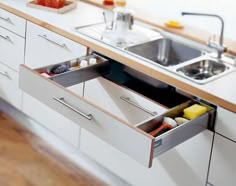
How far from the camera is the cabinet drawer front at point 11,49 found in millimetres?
2901

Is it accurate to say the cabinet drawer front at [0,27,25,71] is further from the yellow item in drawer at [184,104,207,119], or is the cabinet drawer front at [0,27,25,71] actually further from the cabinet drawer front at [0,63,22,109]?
the yellow item in drawer at [184,104,207,119]

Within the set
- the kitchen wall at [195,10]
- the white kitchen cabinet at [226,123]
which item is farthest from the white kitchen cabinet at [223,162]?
the kitchen wall at [195,10]

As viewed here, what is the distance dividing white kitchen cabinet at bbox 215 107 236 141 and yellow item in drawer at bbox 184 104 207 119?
66 millimetres

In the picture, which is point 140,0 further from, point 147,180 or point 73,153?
point 147,180

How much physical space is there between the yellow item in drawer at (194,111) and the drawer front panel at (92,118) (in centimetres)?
31

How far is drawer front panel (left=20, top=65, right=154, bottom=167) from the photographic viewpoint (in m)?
1.69

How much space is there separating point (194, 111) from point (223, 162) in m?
0.25

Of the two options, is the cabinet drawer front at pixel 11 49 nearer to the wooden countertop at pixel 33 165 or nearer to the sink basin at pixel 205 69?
the wooden countertop at pixel 33 165

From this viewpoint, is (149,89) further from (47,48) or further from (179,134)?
(47,48)

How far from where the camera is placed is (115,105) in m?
2.37

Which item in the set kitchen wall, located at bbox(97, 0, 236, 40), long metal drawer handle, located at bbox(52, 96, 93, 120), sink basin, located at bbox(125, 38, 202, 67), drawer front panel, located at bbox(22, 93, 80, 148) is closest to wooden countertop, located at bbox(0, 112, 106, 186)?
drawer front panel, located at bbox(22, 93, 80, 148)

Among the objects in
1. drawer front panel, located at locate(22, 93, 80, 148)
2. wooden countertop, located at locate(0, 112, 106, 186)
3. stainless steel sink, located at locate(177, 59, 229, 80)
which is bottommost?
wooden countertop, located at locate(0, 112, 106, 186)

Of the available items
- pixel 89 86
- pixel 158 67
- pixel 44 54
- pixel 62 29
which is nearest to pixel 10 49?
pixel 44 54

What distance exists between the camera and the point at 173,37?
101 inches
